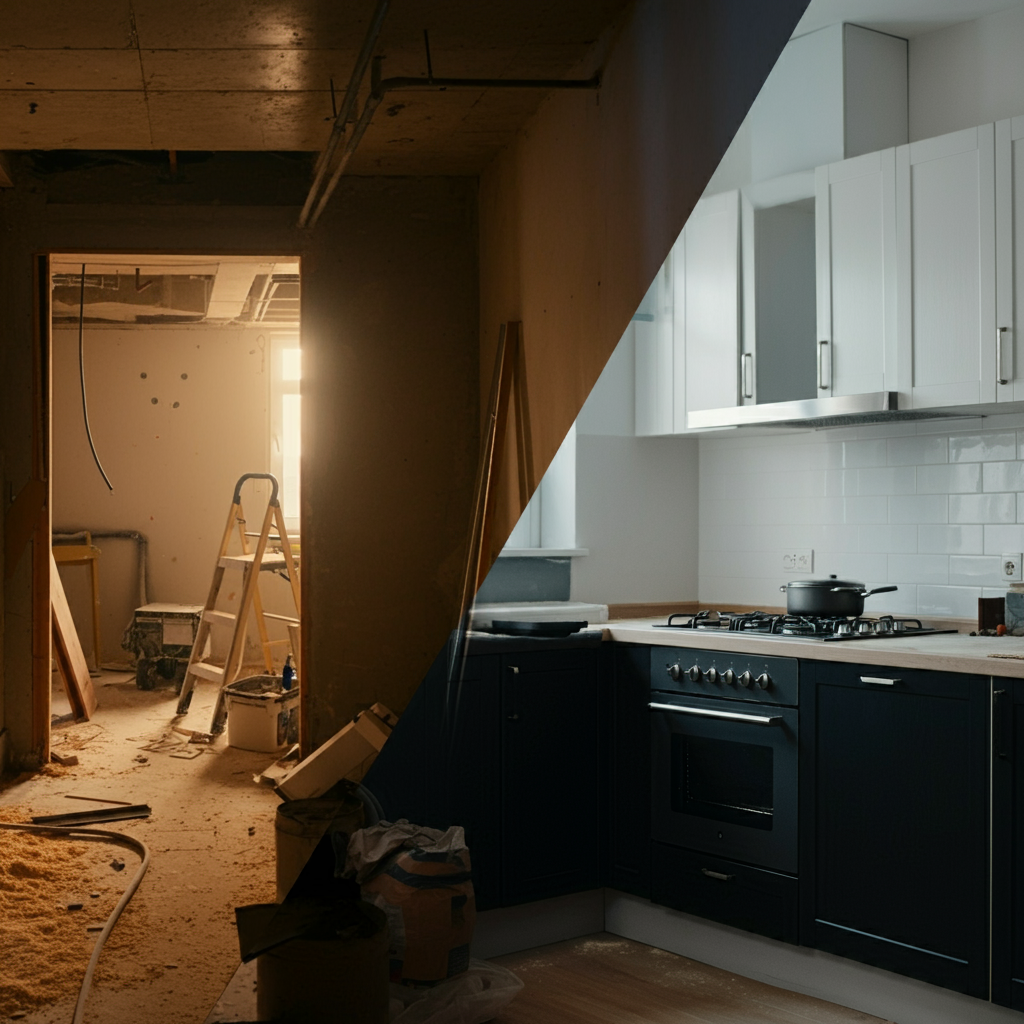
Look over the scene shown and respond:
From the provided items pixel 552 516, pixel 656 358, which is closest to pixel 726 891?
pixel 552 516

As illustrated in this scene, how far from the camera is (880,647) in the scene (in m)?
2.92

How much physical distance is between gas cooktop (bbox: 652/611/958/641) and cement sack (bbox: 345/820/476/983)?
1028 mm

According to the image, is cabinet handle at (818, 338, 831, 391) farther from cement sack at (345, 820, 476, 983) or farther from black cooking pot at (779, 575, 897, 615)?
cement sack at (345, 820, 476, 983)

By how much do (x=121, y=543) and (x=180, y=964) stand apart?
553 centimetres

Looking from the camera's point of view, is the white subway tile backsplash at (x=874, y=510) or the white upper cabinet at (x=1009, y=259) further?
the white subway tile backsplash at (x=874, y=510)

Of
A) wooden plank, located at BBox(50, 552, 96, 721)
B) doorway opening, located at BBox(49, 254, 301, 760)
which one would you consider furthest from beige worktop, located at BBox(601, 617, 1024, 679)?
doorway opening, located at BBox(49, 254, 301, 760)

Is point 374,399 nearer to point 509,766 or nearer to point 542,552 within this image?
point 542,552

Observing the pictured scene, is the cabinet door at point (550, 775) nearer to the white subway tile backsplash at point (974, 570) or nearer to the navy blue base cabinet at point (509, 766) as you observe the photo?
the navy blue base cabinet at point (509, 766)

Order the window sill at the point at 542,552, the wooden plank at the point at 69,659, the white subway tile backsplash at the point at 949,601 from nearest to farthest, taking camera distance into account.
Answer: the white subway tile backsplash at the point at 949,601 → the window sill at the point at 542,552 → the wooden plank at the point at 69,659

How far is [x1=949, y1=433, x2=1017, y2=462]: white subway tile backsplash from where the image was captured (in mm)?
3391

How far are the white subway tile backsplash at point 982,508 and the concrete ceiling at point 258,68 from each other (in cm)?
180

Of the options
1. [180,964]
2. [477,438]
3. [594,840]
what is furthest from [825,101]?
[180,964]

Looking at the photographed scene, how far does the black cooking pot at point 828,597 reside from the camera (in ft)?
11.3

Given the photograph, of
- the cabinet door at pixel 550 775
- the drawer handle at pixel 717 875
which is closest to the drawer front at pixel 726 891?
the drawer handle at pixel 717 875
